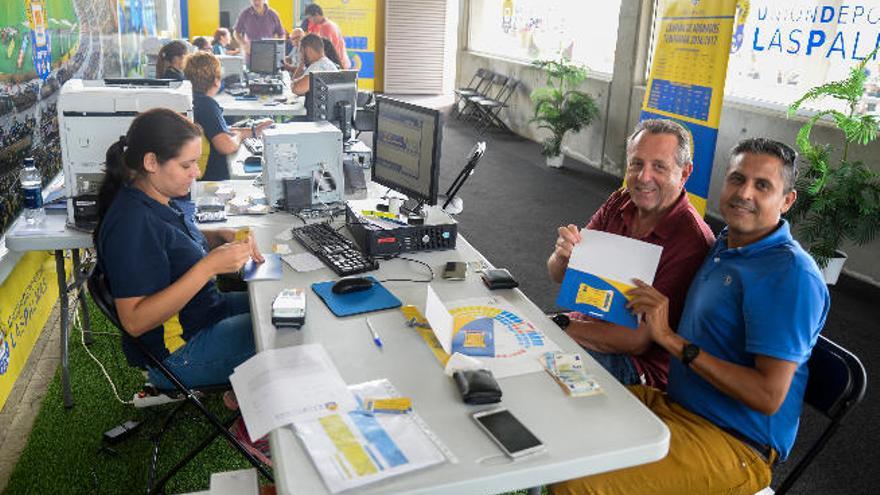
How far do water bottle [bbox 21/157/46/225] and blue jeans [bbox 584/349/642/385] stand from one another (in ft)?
7.29

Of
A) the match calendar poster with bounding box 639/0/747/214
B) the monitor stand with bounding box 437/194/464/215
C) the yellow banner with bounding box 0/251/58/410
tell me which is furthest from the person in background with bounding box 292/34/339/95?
the monitor stand with bounding box 437/194/464/215

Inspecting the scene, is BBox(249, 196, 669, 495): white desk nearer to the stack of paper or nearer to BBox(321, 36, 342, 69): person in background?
the stack of paper

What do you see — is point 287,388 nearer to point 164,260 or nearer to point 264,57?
point 164,260

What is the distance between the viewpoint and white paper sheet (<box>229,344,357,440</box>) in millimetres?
1457

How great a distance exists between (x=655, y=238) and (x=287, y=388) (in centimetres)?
124

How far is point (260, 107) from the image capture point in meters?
5.72

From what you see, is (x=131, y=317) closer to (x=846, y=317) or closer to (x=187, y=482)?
(x=187, y=482)

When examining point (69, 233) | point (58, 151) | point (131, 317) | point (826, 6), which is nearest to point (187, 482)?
point (131, 317)

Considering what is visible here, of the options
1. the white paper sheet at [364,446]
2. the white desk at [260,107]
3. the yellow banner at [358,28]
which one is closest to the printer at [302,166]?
the white paper sheet at [364,446]

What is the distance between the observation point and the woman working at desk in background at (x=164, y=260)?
76.1 inches

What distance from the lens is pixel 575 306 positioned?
1.94 m

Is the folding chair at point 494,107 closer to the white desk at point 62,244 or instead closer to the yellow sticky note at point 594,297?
the white desk at point 62,244

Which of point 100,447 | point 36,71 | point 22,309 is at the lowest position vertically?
point 100,447

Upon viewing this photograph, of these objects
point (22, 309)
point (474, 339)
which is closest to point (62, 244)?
point (22, 309)
